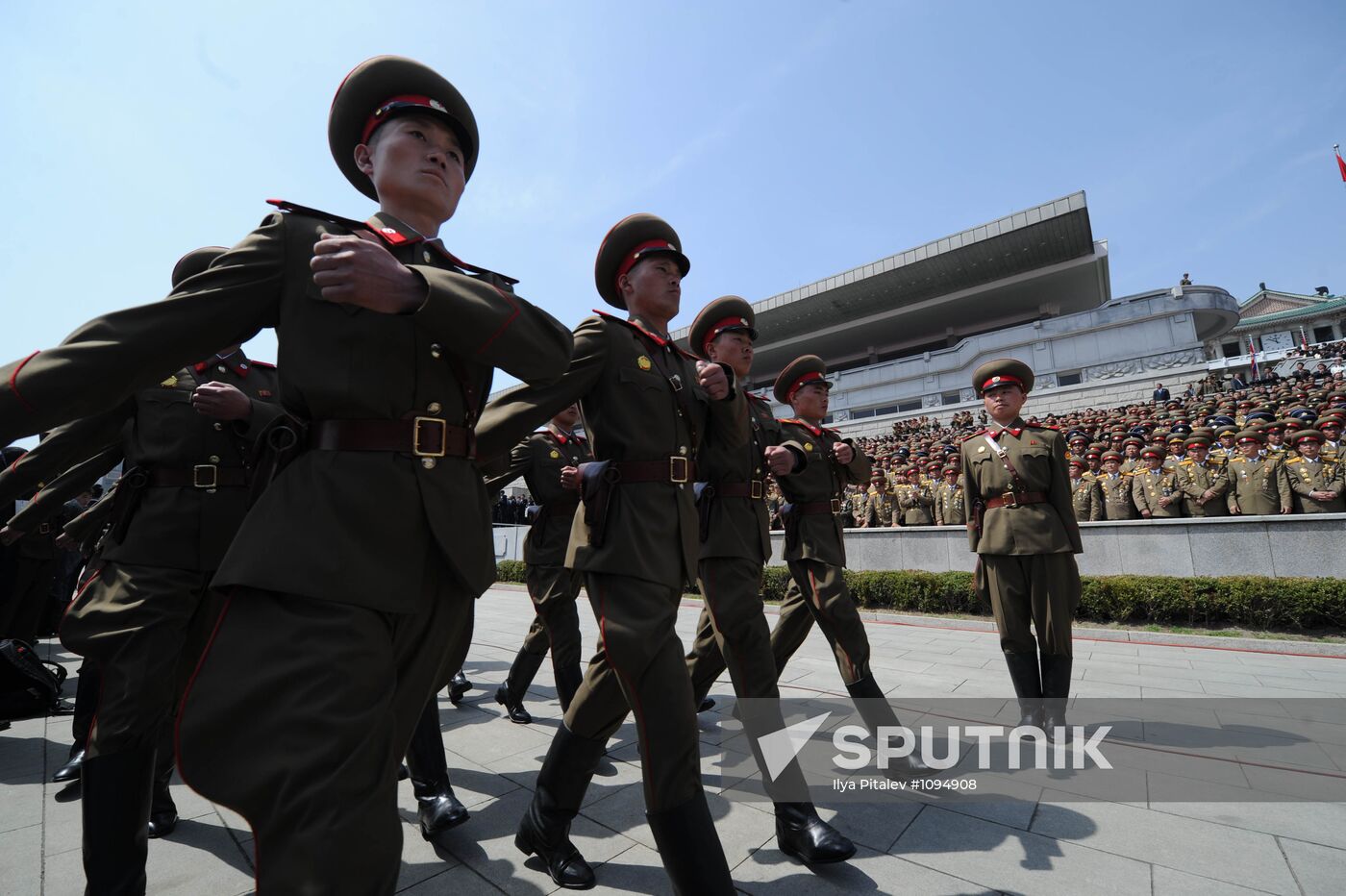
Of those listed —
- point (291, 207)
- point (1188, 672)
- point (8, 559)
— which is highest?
point (291, 207)

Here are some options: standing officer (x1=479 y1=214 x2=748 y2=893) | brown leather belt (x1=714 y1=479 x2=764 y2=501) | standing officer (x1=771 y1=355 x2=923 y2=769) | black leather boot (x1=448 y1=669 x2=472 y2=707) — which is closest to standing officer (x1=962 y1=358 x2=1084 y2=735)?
standing officer (x1=771 y1=355 x2=923 y2=769)

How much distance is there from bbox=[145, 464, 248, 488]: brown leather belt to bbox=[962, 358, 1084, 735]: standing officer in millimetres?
4204

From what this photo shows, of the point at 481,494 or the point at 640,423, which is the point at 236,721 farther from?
the point at 640,423

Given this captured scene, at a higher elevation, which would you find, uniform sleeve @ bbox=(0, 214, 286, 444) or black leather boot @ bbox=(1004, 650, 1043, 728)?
uniform sleeve @ bbox=(0, 214, 286, 444)

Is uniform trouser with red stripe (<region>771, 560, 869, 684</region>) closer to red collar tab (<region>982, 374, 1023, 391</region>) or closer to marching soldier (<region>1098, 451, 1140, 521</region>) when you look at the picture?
red collar tab (<region>982, 374, 1023, 391</region>)

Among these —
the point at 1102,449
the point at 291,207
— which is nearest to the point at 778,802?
the point at 291,207

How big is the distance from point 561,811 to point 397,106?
2.30m

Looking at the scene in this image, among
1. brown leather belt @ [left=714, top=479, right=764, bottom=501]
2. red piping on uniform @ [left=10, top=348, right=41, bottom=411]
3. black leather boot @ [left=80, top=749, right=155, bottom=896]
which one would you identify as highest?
red piping on uniform @ [left=10, top=348, right=41, bottom=411]

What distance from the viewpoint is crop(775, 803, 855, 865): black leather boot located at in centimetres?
233

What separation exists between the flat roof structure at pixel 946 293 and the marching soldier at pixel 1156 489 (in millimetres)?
31561

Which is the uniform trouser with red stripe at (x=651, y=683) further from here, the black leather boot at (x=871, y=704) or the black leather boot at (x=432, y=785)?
the black leather boot at (x=871, y=704)

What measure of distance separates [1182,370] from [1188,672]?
24893 mm

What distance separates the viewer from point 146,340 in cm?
121

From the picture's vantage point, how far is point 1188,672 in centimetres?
580
